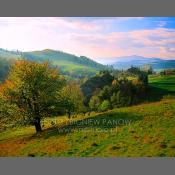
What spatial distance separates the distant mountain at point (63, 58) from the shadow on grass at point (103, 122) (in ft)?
9.96

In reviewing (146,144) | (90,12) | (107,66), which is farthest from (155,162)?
(90,12)

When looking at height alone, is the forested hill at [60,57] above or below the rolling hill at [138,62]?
above

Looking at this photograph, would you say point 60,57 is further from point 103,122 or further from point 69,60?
point 103,122

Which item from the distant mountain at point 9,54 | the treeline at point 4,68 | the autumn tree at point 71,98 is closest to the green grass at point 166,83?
the autumn tree at point 71,98

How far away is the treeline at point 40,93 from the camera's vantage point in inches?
1284

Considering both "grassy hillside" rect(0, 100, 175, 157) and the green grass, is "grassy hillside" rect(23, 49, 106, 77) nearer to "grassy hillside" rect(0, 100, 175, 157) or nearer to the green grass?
"grassy hillside" rect(0, 100, 175, 157)

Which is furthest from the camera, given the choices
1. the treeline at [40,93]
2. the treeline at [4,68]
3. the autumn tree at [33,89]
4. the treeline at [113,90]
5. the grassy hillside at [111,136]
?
the treeline at [4,68]

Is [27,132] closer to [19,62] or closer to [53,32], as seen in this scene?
[19,62]

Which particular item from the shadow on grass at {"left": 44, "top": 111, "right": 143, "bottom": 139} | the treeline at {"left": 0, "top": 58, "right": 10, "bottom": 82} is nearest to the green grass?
the shadow on grass at {"left": 44, "top": 111, "right": 143, "bottom": 139}

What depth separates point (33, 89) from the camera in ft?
109

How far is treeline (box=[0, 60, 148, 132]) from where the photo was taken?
3262 cm

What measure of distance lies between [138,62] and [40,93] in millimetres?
6611

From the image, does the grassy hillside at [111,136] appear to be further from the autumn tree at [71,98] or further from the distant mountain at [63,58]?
the distant mountain at [63,58]

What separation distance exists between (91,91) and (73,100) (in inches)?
61.3
